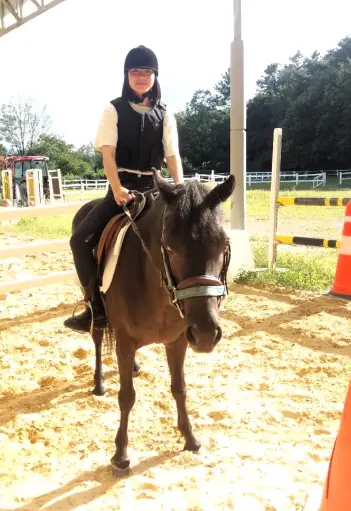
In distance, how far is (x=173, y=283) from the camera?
2.31 m

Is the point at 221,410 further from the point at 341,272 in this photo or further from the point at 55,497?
the point at 341,272

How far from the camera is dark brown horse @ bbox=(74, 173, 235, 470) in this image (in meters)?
2.15

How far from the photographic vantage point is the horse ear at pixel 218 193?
7.41 ft

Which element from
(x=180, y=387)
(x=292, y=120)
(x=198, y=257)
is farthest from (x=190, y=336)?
(x=292, y=120)

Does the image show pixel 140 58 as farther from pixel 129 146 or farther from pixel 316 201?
pixel 316 201

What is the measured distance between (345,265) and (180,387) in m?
3.69

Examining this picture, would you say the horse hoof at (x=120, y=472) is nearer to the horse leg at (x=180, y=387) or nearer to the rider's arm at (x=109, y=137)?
the horse leg at (x=180, y=387)

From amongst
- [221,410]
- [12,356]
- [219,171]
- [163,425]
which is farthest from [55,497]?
[219,171]

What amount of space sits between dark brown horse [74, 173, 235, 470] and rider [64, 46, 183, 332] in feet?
1.07

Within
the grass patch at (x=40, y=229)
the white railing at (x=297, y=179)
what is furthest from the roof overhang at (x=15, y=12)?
the white railing at (x=297, y=179)

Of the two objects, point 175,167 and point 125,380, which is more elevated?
point 175,167

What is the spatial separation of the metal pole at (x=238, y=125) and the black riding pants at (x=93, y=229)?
3.92 metres

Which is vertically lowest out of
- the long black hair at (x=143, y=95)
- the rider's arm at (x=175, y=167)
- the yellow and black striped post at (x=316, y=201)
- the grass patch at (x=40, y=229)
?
the grass patch at (x=40, y=229)

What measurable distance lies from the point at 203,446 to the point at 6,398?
5.89 ft
